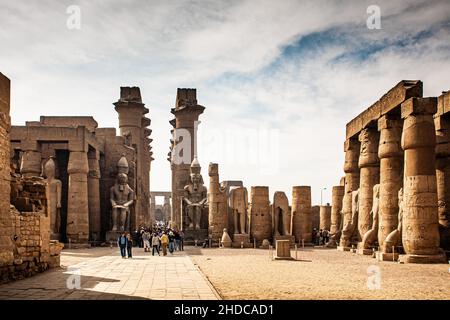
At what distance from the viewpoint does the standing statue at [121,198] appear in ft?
97.6

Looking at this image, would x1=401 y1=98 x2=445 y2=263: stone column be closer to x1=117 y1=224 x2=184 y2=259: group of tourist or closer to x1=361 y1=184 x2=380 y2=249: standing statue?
x1=361 y1=184 x2=380 y2=249: standing statue

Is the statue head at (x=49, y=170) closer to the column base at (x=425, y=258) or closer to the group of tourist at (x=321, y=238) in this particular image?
the group of tourist at (x=321, y=238)

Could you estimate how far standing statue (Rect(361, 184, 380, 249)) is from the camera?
21266 mm

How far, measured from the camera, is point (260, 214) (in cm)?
2864

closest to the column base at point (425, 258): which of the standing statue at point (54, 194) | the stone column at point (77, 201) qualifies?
the stone column at point (77, 201)

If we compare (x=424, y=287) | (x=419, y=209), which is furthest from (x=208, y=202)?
(x=424, y=287)

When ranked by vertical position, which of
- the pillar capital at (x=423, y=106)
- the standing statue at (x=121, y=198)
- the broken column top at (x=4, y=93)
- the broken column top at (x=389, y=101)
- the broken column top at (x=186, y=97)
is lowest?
the standing statue at (x=121, y=198)

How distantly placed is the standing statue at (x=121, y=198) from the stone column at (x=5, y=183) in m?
17.5

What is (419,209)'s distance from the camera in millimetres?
17078

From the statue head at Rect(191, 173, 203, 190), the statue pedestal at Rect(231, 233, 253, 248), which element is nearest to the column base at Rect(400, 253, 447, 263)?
the statue pedestal at Rect(231, 233, 253, 248)

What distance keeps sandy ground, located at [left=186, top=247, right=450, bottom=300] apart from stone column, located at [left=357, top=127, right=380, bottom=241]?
5569 millimetres
